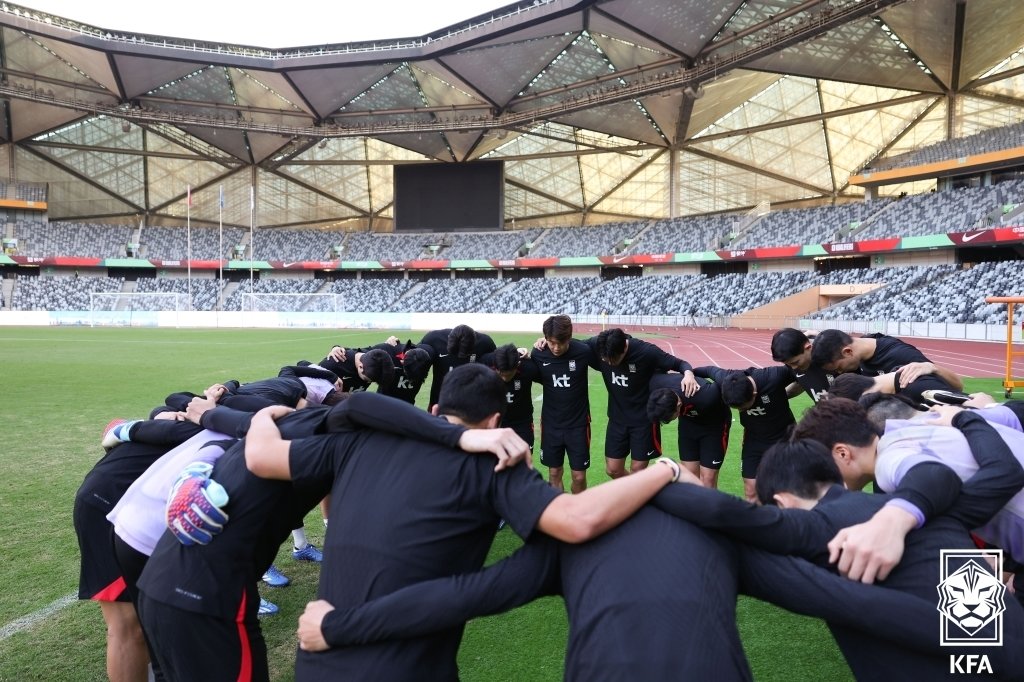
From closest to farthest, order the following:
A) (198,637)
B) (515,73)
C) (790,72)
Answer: (198,637), (790,72), (515,73)

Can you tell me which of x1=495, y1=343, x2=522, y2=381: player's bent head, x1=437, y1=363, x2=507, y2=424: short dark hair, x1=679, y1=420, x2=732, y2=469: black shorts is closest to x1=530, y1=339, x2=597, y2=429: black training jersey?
x1=495, y1=343, x2=522, y2=381: player's bent head

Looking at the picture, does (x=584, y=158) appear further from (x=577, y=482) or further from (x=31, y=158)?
(x=577, y=482)

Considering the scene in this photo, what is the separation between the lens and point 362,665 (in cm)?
209

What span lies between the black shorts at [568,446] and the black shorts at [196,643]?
4.23 m

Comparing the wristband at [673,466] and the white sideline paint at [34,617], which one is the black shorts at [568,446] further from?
the wristband at [673,466]

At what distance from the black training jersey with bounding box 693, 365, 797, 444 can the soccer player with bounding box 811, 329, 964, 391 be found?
19.7 inches

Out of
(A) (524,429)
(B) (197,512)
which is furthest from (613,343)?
(B) (197,512)

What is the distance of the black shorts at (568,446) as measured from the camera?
657 cm

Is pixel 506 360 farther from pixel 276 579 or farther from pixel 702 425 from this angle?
pixel 276 579

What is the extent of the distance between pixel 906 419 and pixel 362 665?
2795 mm

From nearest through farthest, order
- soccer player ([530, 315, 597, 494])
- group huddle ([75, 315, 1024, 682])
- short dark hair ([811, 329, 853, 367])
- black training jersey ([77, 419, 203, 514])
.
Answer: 1. group huddle ([75, 315, 1024, 682])
2. black training jersey ([77, 419, 203, 514])
3. short dark hair ([811, 329, 853, 367])
4. soccer player ([530, 315, 597, 494])

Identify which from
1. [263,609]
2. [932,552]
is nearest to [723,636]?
[932,552]

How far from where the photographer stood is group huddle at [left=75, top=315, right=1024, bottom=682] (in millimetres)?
1950
